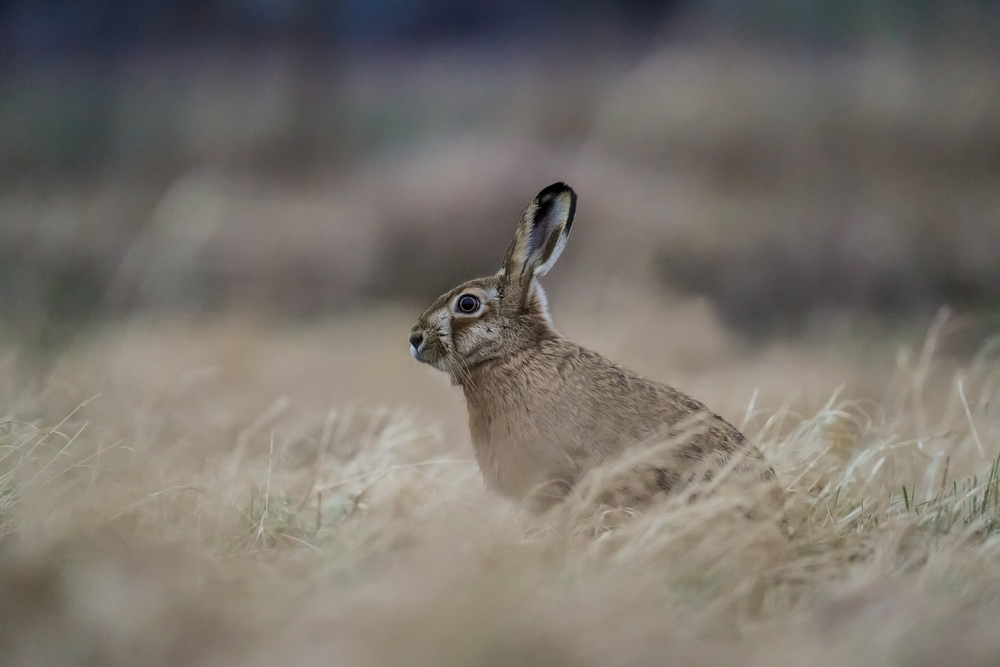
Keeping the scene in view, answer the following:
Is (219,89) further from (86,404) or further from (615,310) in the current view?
(615,310)

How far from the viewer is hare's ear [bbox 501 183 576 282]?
1708mm

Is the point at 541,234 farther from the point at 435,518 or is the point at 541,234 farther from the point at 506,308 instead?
the point at 435,518

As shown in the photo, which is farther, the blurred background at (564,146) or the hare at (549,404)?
the blurred background at (564,146)

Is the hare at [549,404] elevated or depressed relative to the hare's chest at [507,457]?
elevated

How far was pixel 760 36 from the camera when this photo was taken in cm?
246

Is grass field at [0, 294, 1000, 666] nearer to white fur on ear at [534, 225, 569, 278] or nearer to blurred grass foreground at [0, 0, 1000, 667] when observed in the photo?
blurred grass foreground at [0, 0, 1000, 667]

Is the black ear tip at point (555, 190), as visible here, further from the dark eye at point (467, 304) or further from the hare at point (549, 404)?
the dark eye at point (467, 304)

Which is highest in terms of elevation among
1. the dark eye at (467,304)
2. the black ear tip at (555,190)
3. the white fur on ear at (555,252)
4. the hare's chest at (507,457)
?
the black ear tip at (555,190)

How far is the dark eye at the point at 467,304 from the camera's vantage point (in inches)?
68.4

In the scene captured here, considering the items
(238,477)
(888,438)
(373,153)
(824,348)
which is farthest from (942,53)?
(238,477)

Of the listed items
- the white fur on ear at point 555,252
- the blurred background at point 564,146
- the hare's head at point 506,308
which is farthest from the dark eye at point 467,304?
the blurred background at point 564,146

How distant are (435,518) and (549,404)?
1.18ft

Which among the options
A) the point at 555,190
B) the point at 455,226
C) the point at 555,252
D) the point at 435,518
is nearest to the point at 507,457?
the point at 435,518

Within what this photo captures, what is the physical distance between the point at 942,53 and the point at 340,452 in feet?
6.85
